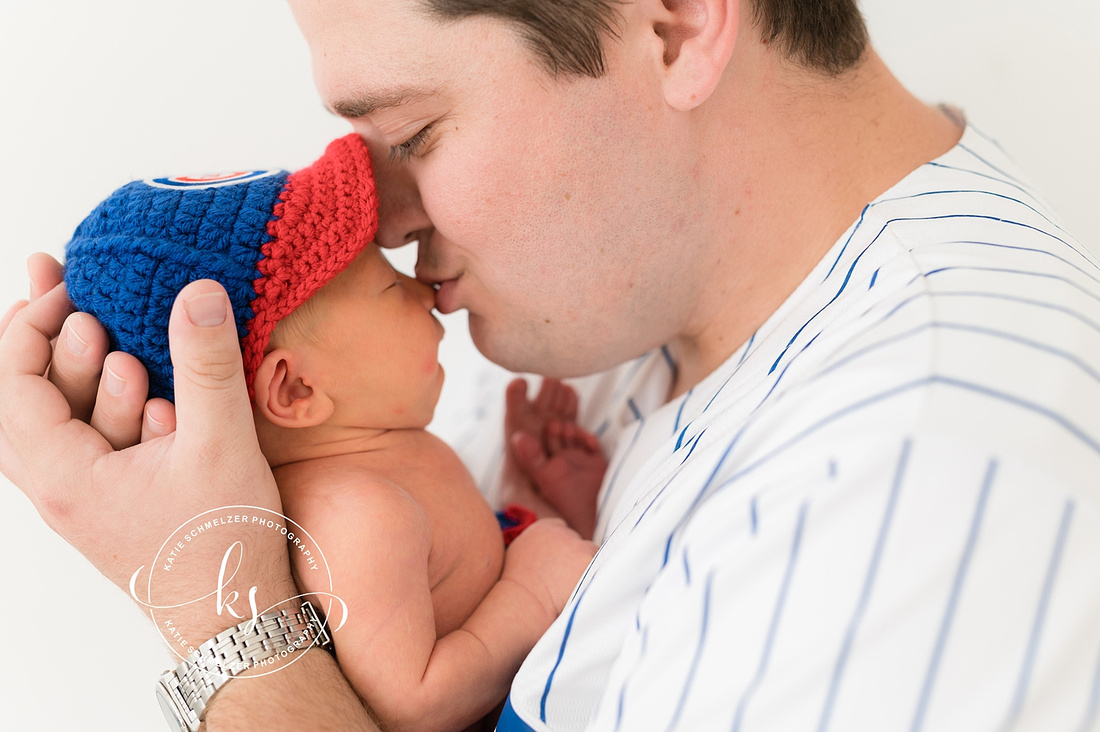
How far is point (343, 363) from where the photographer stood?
50.5 inches

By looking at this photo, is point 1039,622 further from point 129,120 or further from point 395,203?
point 129,120

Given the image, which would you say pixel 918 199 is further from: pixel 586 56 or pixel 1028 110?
pixel 1028 110

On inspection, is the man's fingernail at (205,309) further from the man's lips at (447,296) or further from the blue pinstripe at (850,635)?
the blue pinstripe at (850,635)

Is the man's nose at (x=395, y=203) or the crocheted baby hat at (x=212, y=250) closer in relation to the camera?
the crocheted baby hat at (x=212, y=250)

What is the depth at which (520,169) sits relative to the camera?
116 centimetres

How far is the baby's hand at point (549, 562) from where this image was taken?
128cm

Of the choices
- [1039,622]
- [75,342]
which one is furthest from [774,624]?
[75,342]

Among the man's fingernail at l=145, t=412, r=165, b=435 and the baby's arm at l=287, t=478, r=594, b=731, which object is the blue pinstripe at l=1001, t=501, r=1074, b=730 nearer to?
the baby's arm at l=287, t=478, r=594, b=731

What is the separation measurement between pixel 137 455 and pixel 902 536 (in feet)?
3.10

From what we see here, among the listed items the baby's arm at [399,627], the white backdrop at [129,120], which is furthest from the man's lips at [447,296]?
the white backdrop at [129,120]

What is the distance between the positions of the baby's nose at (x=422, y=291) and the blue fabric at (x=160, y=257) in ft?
1.10

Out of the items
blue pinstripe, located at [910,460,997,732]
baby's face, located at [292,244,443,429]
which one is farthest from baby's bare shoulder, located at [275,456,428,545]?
blue pinstripe, located at [910,460,997,732]

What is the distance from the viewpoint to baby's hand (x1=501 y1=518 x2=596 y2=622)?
1281 millimetres

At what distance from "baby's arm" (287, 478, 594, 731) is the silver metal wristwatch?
60mm
